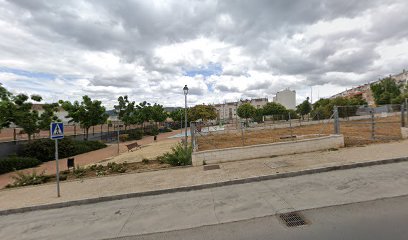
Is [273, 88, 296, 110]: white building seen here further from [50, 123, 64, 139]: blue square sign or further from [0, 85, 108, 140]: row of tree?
[50, 123, 64, 139]: blue square sign

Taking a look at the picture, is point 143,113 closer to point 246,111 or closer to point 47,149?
point 47,149

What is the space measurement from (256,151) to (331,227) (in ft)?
19.7

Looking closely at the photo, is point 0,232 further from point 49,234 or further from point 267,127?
point 267,127

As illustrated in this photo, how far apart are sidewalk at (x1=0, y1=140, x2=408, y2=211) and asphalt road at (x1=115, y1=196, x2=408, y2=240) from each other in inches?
110

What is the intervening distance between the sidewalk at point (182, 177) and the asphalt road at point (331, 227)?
279 centimetres

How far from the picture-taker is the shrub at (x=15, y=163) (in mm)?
13594

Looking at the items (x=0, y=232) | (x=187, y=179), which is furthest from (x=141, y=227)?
(x=0, y=232)

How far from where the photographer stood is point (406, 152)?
8.34 metres

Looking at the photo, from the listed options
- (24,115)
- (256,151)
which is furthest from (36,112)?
(256,151)

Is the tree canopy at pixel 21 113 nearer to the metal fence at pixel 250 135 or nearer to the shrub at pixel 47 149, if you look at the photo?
the shrub at pixel 47 149

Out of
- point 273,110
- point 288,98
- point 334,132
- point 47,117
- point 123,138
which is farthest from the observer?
point 288,98

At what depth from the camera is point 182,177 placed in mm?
8031

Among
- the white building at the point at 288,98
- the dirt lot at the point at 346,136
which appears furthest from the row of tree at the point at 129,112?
the white building at the point at 288,98

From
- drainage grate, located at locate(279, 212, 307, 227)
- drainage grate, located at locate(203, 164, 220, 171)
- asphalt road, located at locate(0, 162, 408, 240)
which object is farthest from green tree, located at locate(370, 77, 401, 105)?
drainage grate, located at locate(279, 212, 307, 227)
